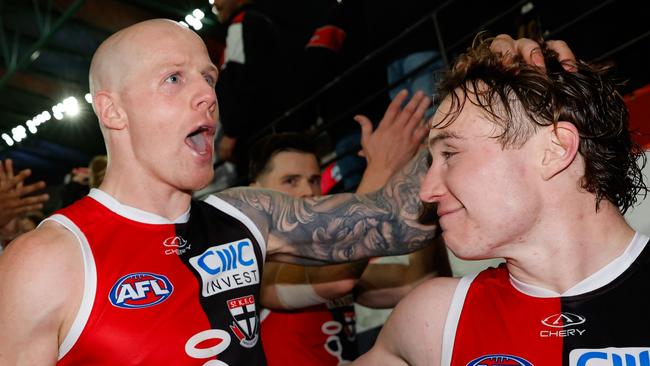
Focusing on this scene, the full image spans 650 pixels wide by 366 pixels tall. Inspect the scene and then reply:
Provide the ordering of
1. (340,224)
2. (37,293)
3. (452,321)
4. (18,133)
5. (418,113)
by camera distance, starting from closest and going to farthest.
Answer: (37,293) → (452,321) → (340,224) → (418,113) → (18,133)

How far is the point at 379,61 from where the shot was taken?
4.36m

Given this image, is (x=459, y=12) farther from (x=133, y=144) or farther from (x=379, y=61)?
(x=133, y=144)

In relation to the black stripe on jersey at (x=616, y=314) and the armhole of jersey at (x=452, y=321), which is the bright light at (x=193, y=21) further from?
the black stripe on jersey at (x=616, y=314)

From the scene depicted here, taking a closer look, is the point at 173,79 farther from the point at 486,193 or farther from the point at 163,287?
the point at 486,193

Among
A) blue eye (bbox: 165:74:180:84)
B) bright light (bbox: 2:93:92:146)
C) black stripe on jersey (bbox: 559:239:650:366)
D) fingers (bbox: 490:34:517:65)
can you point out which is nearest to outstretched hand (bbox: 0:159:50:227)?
blue eye (bbox: 165:74:180:84)

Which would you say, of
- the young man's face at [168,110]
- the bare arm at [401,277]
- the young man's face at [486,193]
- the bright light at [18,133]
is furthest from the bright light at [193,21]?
the young man's face at [486,193]

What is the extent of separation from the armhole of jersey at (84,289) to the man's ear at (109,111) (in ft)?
1.32

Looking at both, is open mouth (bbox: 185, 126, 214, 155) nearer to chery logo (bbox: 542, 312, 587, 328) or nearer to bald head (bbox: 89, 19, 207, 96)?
bald head (bbox: 89, 19, 207, 96)

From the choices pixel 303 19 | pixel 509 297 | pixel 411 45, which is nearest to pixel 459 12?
pixel 411 45

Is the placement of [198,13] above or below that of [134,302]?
above

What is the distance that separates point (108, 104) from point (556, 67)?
1.56 m

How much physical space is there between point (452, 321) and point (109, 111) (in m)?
1.41

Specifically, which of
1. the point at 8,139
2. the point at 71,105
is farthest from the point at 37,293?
the point at 8,139

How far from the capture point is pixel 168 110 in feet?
7.33
